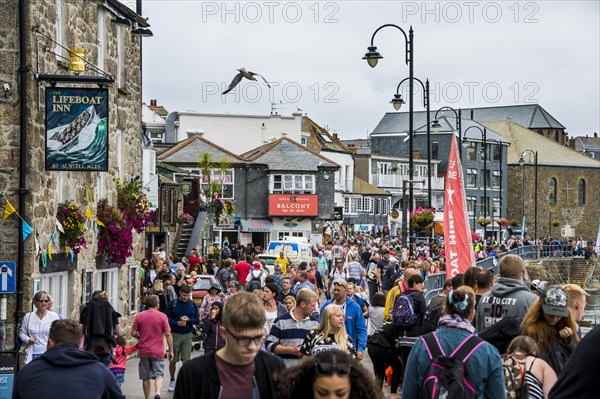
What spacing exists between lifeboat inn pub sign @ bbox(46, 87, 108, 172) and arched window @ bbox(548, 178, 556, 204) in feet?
329

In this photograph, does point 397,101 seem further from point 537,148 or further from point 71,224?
point 537,148

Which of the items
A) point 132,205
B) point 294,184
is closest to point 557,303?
point 132,205

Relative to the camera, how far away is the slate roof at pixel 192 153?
2393 inches

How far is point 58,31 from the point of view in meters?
18.6

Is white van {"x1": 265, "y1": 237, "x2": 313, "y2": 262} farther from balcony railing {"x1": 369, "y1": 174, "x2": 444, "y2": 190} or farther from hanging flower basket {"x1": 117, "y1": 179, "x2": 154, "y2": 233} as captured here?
balcony railing {"x1": 369, "y1": 174, "x2": 444, "y2": 190}

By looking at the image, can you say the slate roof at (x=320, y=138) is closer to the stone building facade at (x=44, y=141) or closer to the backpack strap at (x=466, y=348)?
the stone building facade at (x=44, y=141)

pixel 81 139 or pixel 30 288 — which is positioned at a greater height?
pixel 81 139

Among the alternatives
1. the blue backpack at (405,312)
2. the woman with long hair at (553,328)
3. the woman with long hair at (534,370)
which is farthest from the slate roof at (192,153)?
the woman with long hair at (534,370)

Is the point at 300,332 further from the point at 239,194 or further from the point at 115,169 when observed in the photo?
the point at 239,194

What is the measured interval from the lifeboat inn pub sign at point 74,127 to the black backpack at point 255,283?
6.85 m

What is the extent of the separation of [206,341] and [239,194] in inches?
1873


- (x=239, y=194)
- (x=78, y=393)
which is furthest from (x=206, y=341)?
(x=239, y=194)

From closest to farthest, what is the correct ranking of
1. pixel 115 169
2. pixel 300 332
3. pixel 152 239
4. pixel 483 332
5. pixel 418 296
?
pixel 483 332
pixel 300 332
pixel 418 296
pixel 115 169
pixel 152 239

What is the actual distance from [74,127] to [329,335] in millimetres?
8262
